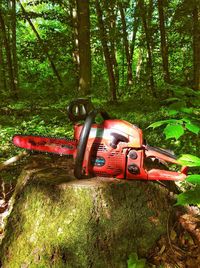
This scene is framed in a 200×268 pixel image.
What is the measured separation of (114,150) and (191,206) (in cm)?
121

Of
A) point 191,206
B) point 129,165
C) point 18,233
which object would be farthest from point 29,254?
point 191,206

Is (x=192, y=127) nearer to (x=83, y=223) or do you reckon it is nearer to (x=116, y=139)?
(x=116, y=139)

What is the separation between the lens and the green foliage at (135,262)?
2363 millimetres

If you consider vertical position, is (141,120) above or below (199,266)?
above

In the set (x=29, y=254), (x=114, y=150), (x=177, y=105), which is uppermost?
(x=177, y=105)

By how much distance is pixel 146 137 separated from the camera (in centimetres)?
589

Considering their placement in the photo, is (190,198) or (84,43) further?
(84,43)

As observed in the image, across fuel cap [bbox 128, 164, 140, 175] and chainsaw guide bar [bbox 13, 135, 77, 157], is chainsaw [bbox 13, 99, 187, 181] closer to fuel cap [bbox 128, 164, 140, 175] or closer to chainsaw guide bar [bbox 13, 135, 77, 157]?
fuel cap [bbox 128, 164, 140, 175]

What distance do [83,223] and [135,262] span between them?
0.52 m

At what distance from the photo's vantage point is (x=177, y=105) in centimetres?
195

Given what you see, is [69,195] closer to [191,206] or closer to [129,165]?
[129,165]

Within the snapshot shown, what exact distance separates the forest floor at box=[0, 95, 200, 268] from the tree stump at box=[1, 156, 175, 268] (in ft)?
0.47

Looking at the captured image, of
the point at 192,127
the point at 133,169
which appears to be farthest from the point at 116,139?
the point at 192,127

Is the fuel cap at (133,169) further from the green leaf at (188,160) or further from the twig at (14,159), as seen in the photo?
the twig at (14,159)
